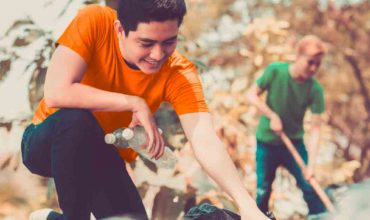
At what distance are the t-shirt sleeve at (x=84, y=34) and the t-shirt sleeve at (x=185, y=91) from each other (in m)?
0.20

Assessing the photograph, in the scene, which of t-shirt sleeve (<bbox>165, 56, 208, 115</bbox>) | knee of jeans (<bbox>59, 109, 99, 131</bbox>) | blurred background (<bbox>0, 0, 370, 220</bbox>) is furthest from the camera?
blurred background (<bbox>0, 0, 370, 220</bbox>)

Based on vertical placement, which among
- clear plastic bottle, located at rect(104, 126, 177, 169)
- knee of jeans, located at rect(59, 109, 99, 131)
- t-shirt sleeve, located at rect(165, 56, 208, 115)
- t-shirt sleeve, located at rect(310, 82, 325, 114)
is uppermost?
knee of jeans, located at rect(59, 109, 99, 131)

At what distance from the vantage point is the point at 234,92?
2.52 m

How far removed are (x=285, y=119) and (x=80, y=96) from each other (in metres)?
1.19

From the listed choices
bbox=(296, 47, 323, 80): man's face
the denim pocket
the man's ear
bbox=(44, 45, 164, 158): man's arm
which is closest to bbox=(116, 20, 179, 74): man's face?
the man's ear

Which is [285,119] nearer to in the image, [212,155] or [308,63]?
[308,63]

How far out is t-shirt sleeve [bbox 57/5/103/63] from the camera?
1.19 metres

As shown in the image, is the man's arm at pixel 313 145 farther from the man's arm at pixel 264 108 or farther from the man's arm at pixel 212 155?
the man's arm at pixel 212 155

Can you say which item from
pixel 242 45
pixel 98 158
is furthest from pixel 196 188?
pixel 98 158

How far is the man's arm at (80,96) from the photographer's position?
1101 mm

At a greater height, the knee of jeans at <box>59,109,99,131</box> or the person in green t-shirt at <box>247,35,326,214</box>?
the knee of jeans at <box>59,109,99,131</box>

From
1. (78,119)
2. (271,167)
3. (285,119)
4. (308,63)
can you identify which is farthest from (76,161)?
(308,63)

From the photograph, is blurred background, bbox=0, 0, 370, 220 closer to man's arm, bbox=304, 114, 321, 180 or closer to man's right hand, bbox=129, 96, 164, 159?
man's arm, bbox=304, 114, 321, 180

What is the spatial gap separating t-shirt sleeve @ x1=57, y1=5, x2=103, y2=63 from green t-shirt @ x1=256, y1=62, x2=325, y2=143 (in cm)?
103
